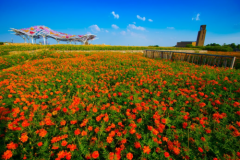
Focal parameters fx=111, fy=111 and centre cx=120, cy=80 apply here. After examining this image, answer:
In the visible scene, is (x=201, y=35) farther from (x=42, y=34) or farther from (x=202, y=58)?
(x=42, y=34)

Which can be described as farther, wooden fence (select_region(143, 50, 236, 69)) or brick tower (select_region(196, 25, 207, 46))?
brick tower (select_region(196, 25, 207, 46))

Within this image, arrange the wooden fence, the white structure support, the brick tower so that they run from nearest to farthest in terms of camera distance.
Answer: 1. the wooden fence
2. the white structure support
3. the brick tower

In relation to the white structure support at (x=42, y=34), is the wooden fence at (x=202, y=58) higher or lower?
lower

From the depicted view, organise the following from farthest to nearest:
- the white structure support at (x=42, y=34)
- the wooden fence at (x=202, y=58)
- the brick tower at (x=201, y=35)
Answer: the brick tower at (x=201, y=35), the white structure support at (x=42, y=34), the wooden fence at (x=202, y=58)

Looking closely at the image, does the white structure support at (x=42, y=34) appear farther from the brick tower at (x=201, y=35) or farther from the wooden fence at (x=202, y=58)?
the brick tower at (x=201, y=35)

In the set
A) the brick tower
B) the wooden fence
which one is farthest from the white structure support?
the brick tower

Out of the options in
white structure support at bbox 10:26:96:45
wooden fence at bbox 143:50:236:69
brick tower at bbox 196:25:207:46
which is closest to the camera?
wooden fence at bbox 143:50:236:69

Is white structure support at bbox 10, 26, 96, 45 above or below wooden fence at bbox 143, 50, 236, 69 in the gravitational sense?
above

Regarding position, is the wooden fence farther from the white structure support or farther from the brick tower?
the brick tower

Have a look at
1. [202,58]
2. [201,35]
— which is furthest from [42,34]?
[201,35]

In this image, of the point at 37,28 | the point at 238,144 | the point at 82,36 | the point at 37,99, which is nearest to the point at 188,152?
the point at 238,144

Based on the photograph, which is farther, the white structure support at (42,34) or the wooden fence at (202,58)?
the white structure support at (42,34)

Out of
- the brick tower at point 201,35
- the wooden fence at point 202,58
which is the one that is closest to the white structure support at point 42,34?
the wooden fence at point 202,58

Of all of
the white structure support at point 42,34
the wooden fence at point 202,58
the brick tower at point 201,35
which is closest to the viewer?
the wooden fence at point 202,58
